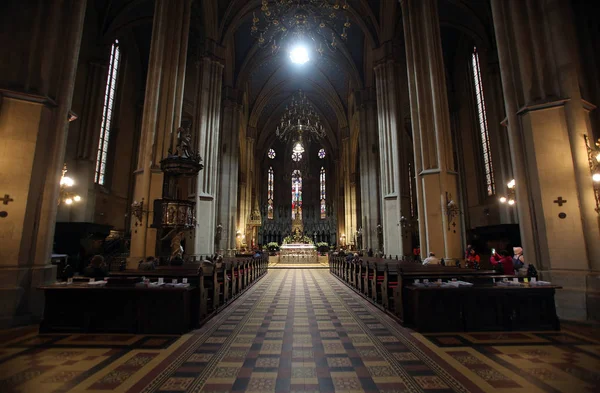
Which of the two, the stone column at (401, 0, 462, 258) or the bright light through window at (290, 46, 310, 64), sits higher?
the bright light through window at (290, 46, 310, 64)

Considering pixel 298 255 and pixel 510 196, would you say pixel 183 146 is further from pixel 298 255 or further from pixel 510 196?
pixel 298 255

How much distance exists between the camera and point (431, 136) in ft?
37.8

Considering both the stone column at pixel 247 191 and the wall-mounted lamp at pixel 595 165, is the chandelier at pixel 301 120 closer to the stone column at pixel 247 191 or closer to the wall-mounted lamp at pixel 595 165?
the stone column at pixel 247 191

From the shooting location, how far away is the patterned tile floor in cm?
323

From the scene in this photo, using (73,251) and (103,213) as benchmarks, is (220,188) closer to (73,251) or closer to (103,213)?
(103,213)

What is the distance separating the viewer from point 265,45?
24.1 meters

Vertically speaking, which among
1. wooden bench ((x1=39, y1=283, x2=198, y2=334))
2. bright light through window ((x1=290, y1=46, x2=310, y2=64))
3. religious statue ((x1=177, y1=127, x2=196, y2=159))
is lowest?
wooden bench ((x1=39, y1=283, x2=198, y2=334))

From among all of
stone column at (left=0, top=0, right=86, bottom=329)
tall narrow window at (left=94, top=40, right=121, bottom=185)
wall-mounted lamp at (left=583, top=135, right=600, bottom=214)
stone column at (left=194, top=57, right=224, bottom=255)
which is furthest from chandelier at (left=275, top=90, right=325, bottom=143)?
wall-mounted lamp at (left=583, top=135, right=600, bottom=214)

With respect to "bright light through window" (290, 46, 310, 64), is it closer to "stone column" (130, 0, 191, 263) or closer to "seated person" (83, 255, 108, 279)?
"stone column" (130, 0, 191, 263)

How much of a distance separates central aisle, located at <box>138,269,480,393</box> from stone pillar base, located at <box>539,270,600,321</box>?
355cm

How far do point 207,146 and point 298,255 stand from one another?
13.1m

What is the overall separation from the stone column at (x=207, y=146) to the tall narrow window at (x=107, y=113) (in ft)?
Result: 19.7

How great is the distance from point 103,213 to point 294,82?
76.6 ft

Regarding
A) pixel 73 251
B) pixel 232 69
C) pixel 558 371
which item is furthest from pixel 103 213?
pixel 558 371
